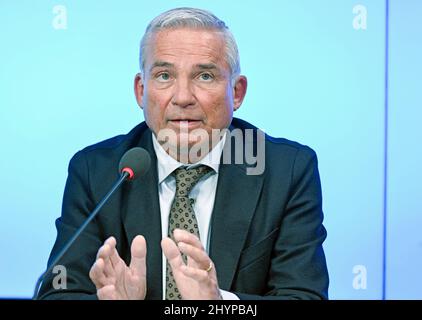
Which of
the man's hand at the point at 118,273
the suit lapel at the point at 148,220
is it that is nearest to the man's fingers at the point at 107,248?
the man's hand at the point at 118,273

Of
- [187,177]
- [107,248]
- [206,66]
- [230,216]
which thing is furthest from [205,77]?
[107,248]

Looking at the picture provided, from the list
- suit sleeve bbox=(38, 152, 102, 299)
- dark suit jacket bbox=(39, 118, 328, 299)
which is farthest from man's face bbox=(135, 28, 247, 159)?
suit sleeve bbox=(38, 152, 102, 299)

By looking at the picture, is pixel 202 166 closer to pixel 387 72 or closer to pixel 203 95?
pixel 203 95

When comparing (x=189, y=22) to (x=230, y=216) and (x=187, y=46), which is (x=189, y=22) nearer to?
(x=187, y=46)

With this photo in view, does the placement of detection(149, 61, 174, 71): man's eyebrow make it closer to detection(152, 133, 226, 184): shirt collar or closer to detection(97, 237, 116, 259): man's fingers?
detection(152, 133, 226, 184): shirt collar

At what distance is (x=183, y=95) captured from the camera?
6.31 ft

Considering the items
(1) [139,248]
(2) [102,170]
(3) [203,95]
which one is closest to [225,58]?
(3) [203,95]

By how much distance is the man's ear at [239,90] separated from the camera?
2104 mm

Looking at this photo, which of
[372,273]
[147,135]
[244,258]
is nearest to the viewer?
[244,258]

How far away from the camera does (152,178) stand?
1969 mm

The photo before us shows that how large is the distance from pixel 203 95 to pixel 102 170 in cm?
34

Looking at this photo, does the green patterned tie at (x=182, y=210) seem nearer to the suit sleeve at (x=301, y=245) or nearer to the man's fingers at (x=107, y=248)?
the suit sleeve at (x=301, y=245)

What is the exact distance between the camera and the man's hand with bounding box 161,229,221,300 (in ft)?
5.06
